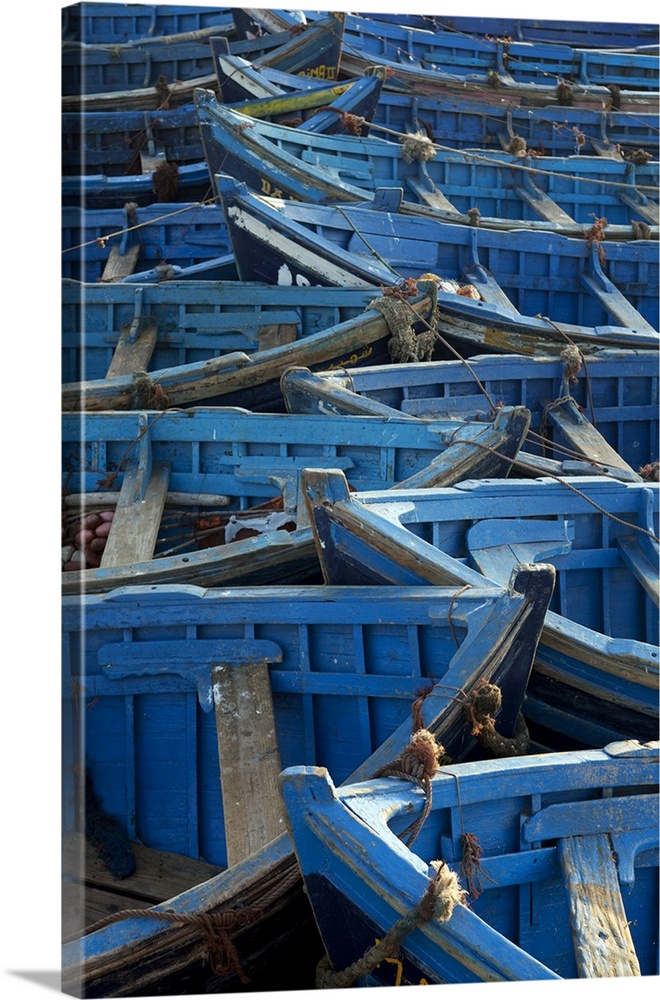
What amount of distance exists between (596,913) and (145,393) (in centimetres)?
352

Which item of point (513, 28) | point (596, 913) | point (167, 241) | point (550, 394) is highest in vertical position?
point (513, 28)

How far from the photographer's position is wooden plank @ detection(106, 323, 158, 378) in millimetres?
6668

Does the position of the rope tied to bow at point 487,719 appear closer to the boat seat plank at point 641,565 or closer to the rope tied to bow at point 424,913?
the rope tied to bow at point 424,913

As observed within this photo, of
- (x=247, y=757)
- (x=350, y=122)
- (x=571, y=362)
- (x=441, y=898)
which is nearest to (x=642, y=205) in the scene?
(x=350, y=122)

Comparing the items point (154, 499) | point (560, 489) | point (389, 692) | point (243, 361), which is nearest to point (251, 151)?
point (243, 361)

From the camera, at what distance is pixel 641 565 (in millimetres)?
5355

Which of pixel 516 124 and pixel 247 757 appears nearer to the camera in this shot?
pixel 247 757

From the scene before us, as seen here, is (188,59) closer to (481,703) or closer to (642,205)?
(642,205)

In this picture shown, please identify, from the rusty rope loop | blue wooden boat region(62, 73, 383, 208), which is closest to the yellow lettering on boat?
blue wooden boat region(62, 73, 383, 208)

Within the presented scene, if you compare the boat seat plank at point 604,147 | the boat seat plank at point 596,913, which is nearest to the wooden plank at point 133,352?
the boat seat plank at point 596,913

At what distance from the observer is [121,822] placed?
4.49 m

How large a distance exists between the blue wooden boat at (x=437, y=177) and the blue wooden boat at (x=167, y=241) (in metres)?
0.64

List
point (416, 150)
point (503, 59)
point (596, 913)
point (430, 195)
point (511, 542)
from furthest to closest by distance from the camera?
1. point (503, 59)
2. point (416, 150)
3. point (430, 195)
4. point (511, 542)
5. point (596, 913)

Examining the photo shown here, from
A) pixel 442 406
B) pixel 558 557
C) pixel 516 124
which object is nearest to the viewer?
pixel 558 557
